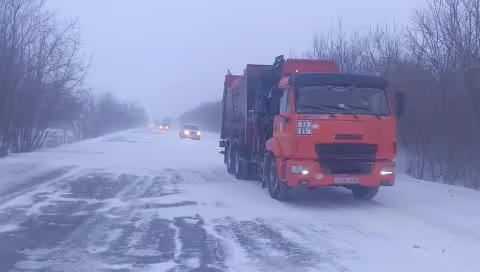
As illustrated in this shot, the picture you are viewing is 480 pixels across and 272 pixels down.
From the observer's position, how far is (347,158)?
529 inches

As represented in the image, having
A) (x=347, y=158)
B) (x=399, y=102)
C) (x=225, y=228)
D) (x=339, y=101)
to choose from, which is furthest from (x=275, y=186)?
(x=225, y=228)

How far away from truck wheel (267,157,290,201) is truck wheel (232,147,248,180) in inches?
156

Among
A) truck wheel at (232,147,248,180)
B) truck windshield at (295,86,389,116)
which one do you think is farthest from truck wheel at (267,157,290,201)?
truck wheel at (232,147,248,180)

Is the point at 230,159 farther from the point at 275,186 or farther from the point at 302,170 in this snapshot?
the point at 302,170

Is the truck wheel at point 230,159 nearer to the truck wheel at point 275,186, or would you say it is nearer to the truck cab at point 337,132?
the truck wheel at point 275,186

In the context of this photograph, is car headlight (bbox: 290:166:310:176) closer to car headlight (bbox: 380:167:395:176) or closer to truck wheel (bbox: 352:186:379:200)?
car headlight (bbox: 380:167:395:176)

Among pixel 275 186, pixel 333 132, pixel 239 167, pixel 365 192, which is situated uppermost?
pixel 333 132

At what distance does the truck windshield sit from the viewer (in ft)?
44.3

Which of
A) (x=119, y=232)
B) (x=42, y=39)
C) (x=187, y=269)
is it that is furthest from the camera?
(x=42, y=39)

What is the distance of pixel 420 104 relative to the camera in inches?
928

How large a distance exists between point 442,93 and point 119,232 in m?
15.5

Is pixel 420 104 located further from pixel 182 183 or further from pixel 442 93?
pixel 182 183

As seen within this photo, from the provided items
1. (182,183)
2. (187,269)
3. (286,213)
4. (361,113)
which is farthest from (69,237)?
(182,183)

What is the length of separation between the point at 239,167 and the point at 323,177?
22.1ft
